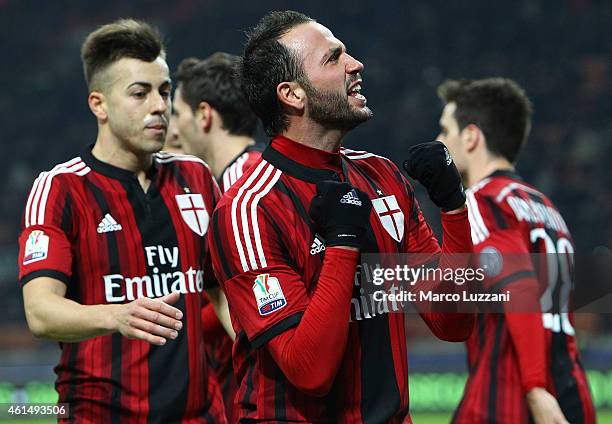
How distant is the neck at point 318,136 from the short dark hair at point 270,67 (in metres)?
0.07

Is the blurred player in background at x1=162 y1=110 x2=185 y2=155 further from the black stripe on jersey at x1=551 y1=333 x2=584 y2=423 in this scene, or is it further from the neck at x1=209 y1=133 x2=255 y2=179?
the black stripe on jersey at x1=551 y1=333 x2=584 y2=423

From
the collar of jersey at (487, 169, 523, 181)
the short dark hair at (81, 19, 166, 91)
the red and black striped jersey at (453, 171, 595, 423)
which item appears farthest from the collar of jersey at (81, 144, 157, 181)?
the collar of jersey at (487, 169, 523, 181)

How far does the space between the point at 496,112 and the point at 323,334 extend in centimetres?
293

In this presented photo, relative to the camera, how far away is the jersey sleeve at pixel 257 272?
279cm

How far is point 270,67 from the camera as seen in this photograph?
10.3 ft

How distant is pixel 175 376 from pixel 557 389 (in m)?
1.87

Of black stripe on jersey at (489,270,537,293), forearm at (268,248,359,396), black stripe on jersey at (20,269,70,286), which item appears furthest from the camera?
black stripe on jersey at (489,270,537,293)

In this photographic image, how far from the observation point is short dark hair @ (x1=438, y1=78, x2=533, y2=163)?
522 cm

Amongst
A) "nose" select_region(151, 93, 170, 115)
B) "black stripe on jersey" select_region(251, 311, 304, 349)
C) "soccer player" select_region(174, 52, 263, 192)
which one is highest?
"soccer player" select_region(174, 52, 263, 192)

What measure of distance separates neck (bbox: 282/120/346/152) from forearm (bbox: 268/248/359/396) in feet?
1.60

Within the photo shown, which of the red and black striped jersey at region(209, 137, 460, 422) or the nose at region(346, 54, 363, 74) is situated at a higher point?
the nose at region(346, 54, 363, 74)

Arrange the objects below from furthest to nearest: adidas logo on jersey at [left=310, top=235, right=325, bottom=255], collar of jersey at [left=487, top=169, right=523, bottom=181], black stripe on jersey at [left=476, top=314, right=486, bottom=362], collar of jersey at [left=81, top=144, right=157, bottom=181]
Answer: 1. collar of jersey at [left=487, top=169, right=523, bottom=181]
2. black stripe on jersey at [left=476, top=314, right=486, bottom=362]
3. collar of jersey at [left=81, top=144, right=157, bottom=181]
4. adidas logo on jersey at [left=310, top=235, right=325, bottom=255]

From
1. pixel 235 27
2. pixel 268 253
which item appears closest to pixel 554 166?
pixel 235 27

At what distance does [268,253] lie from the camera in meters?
2.85
